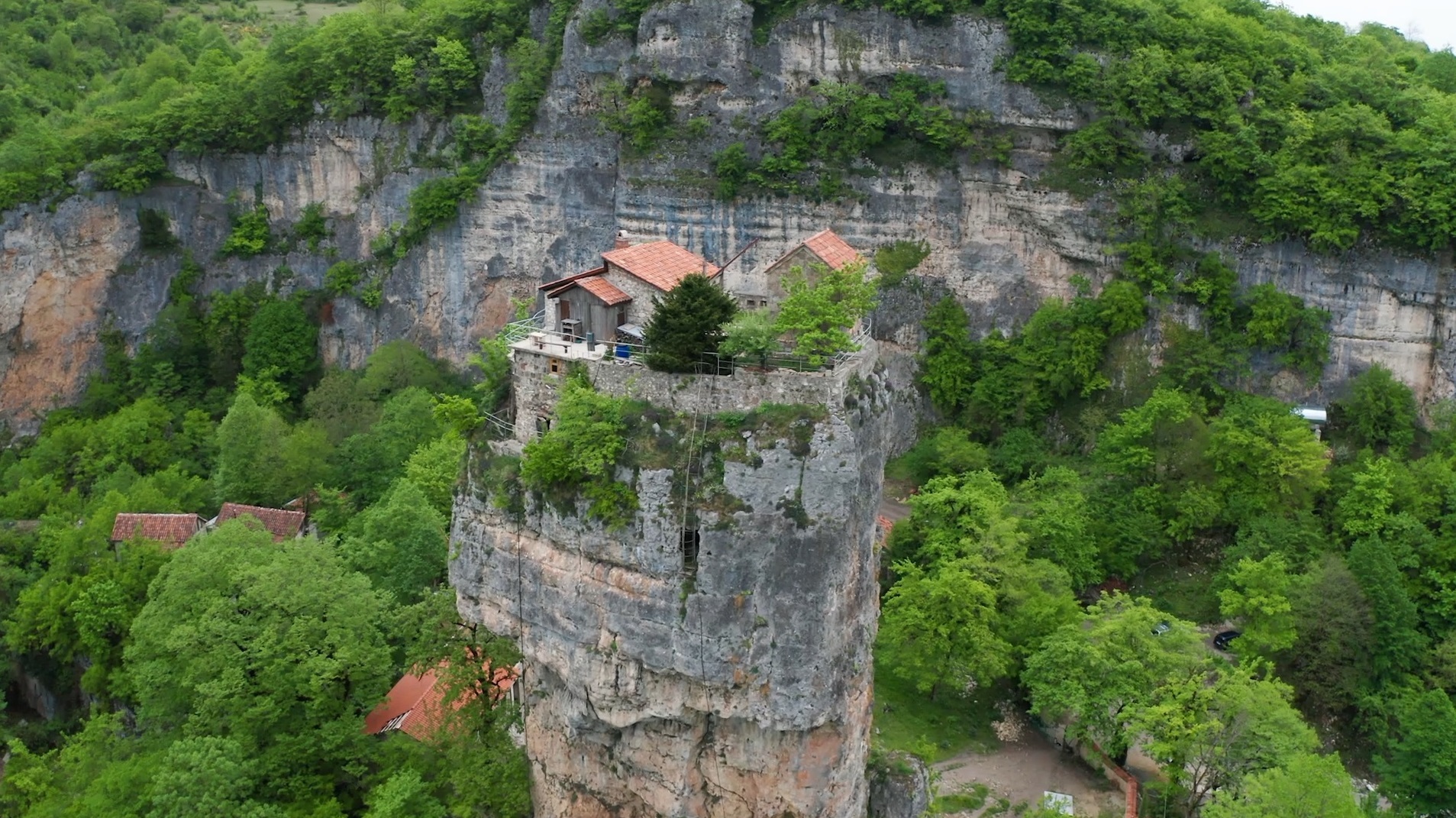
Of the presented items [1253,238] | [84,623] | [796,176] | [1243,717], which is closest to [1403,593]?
[1243,717]

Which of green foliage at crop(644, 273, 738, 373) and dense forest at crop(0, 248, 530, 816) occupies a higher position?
green foliage at crop(644, 273, 738, 373)

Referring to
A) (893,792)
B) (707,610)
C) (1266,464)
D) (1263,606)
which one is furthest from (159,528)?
(1266,464)

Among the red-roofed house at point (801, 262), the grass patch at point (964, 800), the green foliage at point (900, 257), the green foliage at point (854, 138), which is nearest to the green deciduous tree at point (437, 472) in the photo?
the green foliage at point (854, 138)

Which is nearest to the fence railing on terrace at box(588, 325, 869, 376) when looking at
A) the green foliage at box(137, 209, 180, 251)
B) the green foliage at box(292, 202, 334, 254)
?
the green foliage at box(292, 202, 334, 254)

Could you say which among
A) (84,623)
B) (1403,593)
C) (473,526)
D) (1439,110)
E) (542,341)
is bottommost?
(84,623)

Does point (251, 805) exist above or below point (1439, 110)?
below

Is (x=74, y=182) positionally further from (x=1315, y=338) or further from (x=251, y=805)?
(x=1315, y=338)

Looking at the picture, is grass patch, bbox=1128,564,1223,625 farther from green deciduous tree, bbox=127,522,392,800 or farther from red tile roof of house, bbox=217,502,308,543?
red tile roof of house, bbox=217,502,308,543
